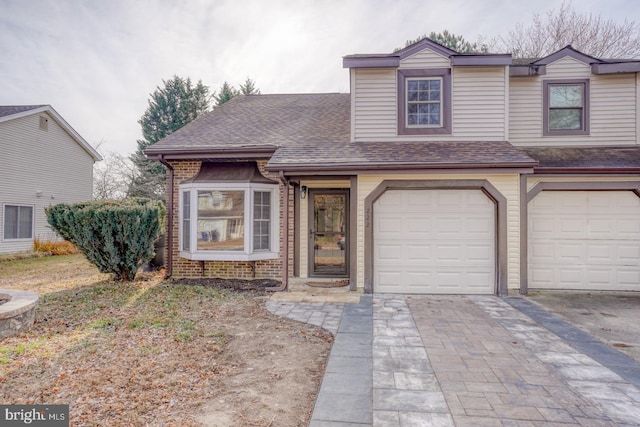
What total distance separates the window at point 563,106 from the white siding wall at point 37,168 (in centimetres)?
1736

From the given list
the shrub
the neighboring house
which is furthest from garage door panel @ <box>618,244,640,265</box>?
the shrub

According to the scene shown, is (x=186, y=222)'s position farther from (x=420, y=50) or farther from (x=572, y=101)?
(x=572, y=101)

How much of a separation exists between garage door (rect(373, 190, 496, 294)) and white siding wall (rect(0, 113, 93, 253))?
13799 mm

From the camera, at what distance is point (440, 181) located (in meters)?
6.70

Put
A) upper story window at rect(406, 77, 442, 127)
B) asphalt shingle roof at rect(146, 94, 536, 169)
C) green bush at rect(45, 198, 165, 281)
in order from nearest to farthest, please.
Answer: asphalt shingle roof at rect(146, 94, 536, 169) → green bush at rect(45, 198, 165, 281) → upper story window at rect(406, 77, 442, 127)

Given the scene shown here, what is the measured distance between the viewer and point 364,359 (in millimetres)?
3682

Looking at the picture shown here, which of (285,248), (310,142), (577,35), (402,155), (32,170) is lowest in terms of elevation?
(285,248)

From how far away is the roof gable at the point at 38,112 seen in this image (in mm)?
12466

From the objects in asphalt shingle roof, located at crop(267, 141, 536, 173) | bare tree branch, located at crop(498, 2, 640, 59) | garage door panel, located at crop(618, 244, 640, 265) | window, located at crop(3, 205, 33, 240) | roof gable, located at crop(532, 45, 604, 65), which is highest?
bare tree branch, located at crop(498, 2, 640, 59)

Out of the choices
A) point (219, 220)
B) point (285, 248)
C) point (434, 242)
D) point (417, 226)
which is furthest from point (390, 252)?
point (219, 220)

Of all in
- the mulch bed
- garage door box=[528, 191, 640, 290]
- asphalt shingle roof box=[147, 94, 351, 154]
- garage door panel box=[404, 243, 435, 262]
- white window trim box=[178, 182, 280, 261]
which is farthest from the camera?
asphalt shingle roof box=[147, 94, 351, 154]

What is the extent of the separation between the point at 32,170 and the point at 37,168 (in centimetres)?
24

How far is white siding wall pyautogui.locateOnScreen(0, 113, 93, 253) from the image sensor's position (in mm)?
12396

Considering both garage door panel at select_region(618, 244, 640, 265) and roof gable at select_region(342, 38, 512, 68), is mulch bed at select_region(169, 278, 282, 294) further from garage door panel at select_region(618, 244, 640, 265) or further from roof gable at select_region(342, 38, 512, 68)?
garage door panel at select_region(618, 244, 640, 265)
